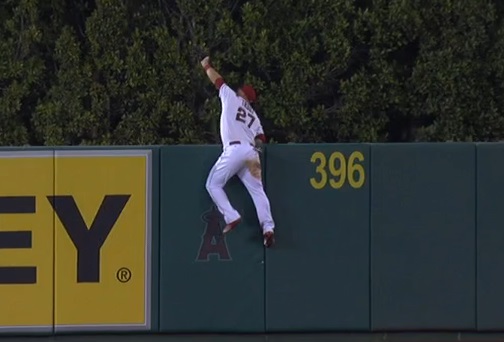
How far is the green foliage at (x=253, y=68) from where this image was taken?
43.2 ft

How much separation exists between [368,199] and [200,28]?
4.99 meters

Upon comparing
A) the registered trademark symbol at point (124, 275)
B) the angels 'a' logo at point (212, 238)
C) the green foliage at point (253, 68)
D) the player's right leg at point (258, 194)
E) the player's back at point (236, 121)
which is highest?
the green foliage at point (253, 68)

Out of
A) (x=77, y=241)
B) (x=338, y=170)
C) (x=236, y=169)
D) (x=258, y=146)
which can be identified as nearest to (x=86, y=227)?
(x=77, y=241)

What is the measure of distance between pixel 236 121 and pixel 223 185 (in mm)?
561

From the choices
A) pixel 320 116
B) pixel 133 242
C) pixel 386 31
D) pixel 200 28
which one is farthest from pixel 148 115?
pixel 133 242

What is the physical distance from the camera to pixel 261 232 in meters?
8.91

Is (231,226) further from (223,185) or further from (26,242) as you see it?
(26,242)

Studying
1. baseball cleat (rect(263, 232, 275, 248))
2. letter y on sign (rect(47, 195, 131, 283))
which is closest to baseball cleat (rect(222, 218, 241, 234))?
baseball cleat (rect(263, 232, 275, 248))

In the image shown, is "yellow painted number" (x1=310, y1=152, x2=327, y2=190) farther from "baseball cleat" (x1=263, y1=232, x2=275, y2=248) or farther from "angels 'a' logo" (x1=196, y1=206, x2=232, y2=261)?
"angels 'a' logo" (x1=196, y1=206, x2=232, y2=261)

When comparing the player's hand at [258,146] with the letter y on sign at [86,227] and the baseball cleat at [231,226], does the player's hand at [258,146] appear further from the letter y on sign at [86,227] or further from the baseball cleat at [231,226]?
the letter y on sign at [86,227]

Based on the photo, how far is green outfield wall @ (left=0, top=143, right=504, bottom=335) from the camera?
873 cm

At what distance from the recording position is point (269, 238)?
878 cm

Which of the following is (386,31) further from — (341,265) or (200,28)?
(341,265)

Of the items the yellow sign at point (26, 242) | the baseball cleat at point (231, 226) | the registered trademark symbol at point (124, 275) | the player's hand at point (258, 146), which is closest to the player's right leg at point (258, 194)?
the player's hand at point (258, 146)
